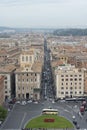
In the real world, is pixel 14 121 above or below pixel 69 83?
below

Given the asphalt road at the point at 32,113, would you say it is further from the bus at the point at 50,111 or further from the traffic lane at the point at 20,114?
the bus at the point at 50,111

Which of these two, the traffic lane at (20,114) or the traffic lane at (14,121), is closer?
the traffic lane at (14,121)

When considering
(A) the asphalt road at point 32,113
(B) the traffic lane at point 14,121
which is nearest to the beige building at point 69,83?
(A) the asphalt road at point 32,113

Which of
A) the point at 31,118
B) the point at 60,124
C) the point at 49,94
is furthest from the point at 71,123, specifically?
the point at 49,94

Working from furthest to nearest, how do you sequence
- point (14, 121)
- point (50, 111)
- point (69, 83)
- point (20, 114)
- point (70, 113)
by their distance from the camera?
point (69, 83)
point (70, 113)
point (20, 114)
point (50, 111)
point (14, 121)

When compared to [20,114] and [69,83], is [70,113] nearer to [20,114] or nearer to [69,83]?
[20,114]

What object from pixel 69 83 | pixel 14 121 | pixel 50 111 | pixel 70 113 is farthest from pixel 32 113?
pixel 69 83
